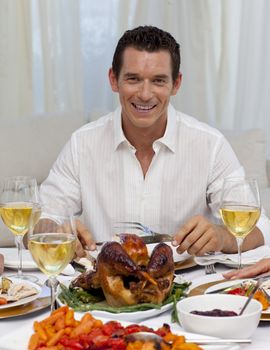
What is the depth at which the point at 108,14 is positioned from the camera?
4.62 metres

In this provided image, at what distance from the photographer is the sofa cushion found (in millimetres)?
3992

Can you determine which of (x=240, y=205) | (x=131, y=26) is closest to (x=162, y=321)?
(x=240, y=205)

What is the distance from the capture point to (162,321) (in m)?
1.38

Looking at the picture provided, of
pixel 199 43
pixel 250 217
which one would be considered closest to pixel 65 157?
pixel 250 217

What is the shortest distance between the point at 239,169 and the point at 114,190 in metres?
0.39

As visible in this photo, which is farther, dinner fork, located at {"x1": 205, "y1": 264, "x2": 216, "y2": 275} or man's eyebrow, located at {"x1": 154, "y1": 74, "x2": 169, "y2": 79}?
man's eyebrow, located at {"x1": 154, "y1": 74, "x2": 169, "y2": 79}

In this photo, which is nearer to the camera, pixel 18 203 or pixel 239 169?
pixel 18 203

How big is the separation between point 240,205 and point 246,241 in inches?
14.2

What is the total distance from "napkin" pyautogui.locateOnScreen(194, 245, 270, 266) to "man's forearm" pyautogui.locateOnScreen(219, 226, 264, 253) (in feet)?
0.09

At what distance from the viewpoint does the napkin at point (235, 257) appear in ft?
5.72

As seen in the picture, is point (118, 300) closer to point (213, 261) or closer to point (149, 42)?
point (213, 261)

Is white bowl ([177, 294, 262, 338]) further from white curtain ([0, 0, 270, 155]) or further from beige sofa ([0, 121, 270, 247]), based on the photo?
white curtain ([0, 0, 270, 155])

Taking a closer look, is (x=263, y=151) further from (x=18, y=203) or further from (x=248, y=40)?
(x=18, y=203)

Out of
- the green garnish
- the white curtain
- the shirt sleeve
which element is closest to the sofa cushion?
the white curtain
